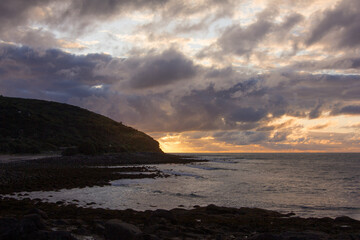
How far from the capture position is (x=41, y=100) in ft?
516

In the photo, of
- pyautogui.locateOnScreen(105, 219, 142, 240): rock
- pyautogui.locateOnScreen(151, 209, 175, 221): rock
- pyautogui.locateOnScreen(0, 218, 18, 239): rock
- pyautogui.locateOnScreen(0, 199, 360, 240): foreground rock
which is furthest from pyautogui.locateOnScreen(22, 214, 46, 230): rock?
pyautogui.locateOnScreen(151, 209, 175, 221): rock

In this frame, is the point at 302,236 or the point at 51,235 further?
the point at 302,236

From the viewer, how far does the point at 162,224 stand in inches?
515

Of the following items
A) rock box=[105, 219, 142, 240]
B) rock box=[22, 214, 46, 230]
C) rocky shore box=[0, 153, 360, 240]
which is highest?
rock box=[22, 214, 46, 230]

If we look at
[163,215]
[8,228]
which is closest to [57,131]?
[163,215]

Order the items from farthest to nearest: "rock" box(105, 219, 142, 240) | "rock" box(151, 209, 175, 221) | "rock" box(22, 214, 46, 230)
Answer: "rock" box(151, 209, 175, 221), "rock" box(22, 214, 46, 230), "rock" box(105, 219, 142, 240)

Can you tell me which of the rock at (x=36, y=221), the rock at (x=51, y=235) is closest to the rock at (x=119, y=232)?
the rock at (x=51, y=235)

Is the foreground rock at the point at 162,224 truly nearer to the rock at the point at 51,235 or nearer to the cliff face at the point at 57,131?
the rock at the point at 51,235

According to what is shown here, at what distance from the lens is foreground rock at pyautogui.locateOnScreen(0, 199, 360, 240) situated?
34.1 ft

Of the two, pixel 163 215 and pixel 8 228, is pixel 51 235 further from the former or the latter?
pixel 163 215

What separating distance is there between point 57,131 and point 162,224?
109519 mm

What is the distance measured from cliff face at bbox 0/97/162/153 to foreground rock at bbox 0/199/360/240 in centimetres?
6482

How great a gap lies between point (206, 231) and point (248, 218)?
4.00 m

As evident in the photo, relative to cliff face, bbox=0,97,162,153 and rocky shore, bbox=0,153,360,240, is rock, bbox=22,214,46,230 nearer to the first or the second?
rocky shore, bbox=0,153,360,240
